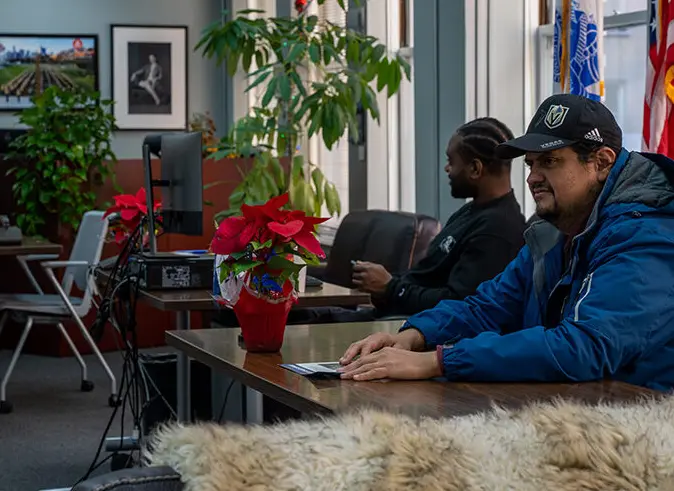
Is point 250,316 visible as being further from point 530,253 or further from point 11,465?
point 11,465

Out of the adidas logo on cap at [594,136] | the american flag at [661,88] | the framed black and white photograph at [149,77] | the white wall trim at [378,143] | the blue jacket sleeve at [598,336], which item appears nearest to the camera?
the blue jacket sleeve at [598,336]

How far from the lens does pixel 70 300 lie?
19.9 feet

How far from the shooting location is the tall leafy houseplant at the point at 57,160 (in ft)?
22.7

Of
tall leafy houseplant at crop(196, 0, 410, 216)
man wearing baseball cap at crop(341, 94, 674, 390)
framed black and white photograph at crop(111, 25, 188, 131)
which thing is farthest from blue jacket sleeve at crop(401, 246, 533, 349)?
framed black and white photograph at crop(111, 25, 188, 131)

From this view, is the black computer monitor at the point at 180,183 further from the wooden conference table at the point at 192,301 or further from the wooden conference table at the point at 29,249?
the wooden conference table at the point at 29,249

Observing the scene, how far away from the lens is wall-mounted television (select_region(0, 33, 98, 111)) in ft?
29.4

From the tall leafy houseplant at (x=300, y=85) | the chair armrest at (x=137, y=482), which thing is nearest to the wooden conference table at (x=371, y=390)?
the chair armrest at (x=137, y=482)

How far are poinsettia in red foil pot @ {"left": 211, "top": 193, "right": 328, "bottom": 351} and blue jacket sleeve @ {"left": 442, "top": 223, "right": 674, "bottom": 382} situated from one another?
497mm

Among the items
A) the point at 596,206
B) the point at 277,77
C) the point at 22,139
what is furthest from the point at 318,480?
the point at 22,139

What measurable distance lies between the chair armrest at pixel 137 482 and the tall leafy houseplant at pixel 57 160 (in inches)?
234

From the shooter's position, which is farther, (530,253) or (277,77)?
(277,77)

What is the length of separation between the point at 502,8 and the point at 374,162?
1664 mm

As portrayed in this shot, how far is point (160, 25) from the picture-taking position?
9320mm

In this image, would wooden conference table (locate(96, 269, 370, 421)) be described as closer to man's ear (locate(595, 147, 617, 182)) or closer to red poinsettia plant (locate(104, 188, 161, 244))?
red poinsettia plant (locate(104, 188, 161, 244))
